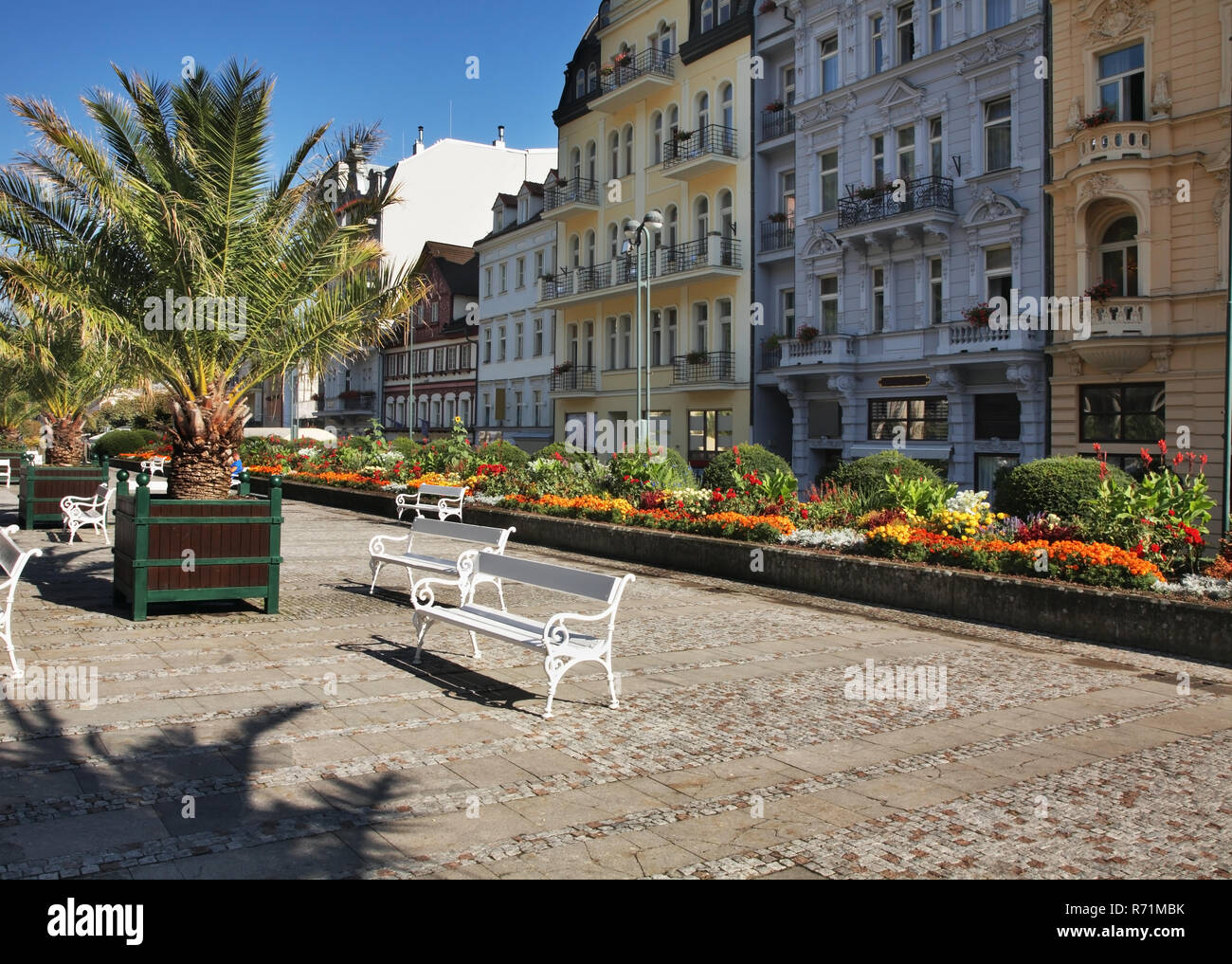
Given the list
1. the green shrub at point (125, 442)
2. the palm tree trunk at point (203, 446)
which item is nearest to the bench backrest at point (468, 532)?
the palm tree trunk at point (203, 446)

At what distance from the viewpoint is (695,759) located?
6.20m

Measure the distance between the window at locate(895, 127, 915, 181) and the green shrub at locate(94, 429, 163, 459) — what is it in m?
36.2

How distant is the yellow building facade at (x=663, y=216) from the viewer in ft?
120

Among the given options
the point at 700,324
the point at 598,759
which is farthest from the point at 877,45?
the point at 598,759

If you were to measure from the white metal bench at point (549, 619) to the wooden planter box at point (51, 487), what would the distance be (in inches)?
480

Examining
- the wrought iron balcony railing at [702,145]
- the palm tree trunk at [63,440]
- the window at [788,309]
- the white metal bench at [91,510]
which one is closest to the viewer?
the white metal bench at [91,510]

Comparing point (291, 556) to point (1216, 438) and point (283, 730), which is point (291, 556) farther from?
point (1216, 438)

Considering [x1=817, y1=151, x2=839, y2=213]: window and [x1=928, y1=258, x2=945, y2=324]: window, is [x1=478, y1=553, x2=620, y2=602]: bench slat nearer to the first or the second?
[x1=928, y1=258, x2=945, y2=324]: window

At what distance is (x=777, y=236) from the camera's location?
35281 mm

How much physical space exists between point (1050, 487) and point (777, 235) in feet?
69.8

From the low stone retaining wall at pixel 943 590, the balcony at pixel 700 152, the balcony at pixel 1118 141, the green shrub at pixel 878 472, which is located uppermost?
the balcony at pixel 700 152

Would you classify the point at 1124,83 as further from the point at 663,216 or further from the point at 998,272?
the point at 663,216

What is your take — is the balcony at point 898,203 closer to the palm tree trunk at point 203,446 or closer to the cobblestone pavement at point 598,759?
the cobblestone pavement at point 598,759

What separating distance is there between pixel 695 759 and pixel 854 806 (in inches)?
43.4
